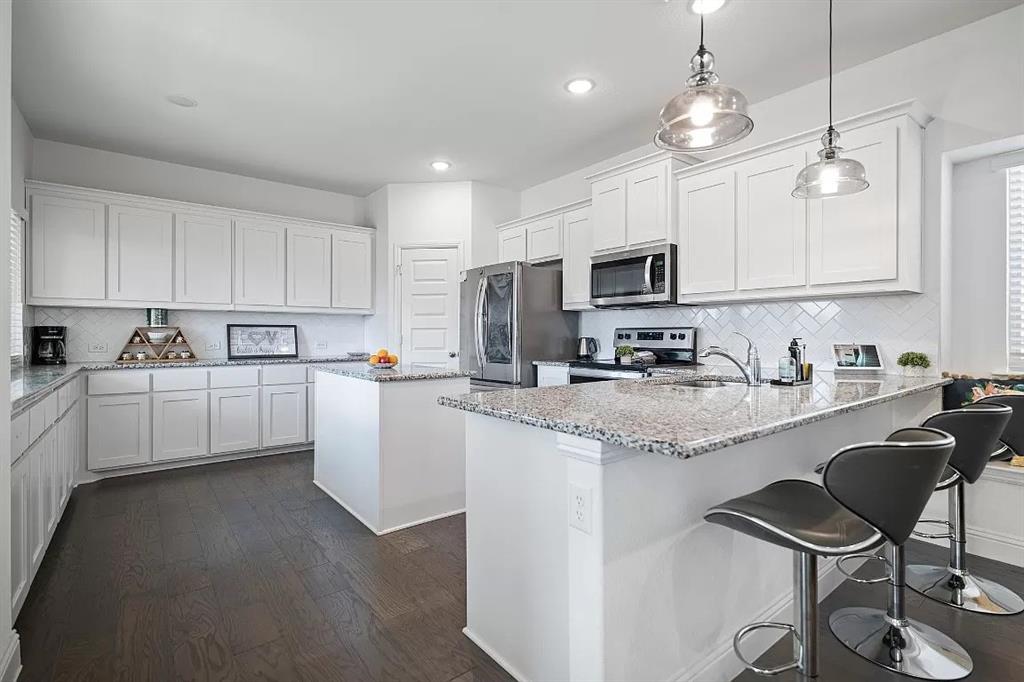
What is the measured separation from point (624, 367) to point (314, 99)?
9.37 ft

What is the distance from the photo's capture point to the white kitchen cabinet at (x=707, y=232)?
133 inches

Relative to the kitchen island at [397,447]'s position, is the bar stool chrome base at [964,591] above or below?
below

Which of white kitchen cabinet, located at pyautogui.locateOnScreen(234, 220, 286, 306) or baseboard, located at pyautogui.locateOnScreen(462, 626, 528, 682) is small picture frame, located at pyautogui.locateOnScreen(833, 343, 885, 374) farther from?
white kitchen cabinet, located at pyautogui.locateOnScreen(234, 220, 286, 306)

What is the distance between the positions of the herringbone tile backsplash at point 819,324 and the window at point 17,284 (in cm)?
463

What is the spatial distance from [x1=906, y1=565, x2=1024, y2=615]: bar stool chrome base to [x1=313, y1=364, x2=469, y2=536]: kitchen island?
2.43 meters

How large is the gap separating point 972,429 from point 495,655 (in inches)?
75.6

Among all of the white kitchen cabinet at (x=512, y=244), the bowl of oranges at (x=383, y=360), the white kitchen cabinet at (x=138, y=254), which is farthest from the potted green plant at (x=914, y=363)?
the white kitchen cabinet at (x=138, y=254)

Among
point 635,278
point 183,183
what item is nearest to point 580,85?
point 635,278

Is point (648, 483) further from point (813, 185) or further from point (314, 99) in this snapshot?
point (314, 99)

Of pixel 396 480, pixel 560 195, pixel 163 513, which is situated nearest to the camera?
pixel 396 480

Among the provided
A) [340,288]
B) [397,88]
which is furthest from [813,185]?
[340,288]

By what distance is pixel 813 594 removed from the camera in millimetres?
1515

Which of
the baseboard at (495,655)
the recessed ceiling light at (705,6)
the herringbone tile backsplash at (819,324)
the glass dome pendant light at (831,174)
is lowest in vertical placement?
the baseboard at (495,655)

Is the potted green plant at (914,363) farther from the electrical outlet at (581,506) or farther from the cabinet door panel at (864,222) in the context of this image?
the electrical outlet at (581,506)
